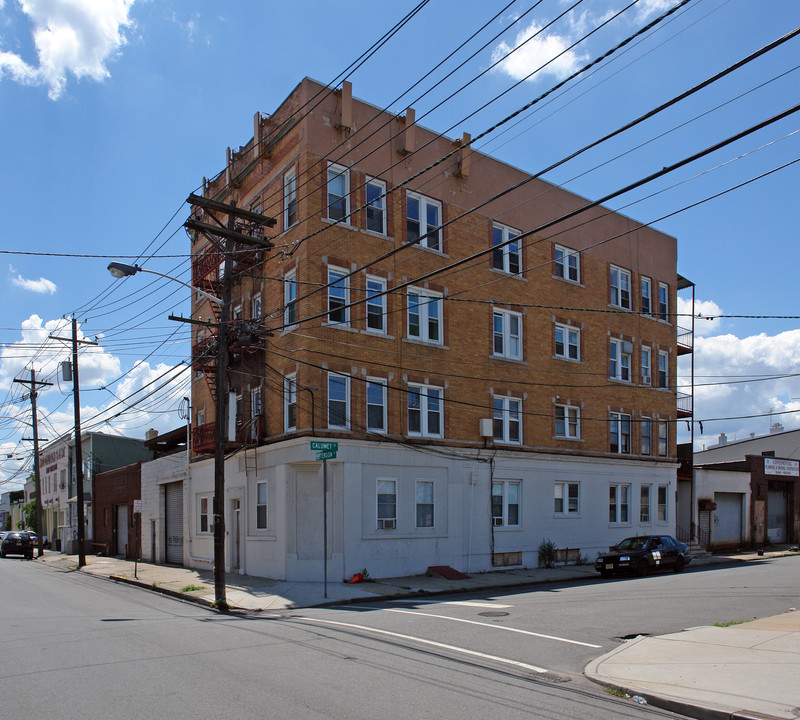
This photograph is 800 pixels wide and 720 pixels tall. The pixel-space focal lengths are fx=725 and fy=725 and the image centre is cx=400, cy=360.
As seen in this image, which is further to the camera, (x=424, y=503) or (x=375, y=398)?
(x=424, y=503)

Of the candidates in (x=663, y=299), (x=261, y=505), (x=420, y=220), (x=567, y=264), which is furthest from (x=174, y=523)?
(x=663, y=299)

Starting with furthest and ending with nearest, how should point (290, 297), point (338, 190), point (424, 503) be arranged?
point (424, 503)
point (338, 190)
point (290, 297)

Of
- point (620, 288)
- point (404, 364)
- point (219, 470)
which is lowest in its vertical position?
point (219, 470)

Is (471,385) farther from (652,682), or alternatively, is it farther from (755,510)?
(755,510)

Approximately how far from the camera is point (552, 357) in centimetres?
2850

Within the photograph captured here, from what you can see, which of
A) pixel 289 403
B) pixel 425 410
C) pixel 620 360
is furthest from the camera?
pixel 620 360

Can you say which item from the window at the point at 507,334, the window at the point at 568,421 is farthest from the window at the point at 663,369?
the window at the point at 507,334

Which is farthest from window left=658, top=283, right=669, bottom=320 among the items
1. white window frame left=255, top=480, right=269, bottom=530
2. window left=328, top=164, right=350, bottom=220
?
white window frame left=255, top=480, right=269, bottom=530

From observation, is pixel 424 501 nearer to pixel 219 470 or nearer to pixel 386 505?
pixel 386 505

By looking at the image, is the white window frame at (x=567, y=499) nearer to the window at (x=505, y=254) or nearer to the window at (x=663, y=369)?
the window at (x=663, y=369)

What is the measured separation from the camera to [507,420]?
26.6 meters

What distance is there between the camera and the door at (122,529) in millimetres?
39812

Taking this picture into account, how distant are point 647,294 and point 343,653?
2706 centimetres

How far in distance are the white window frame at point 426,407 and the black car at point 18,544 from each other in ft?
101
